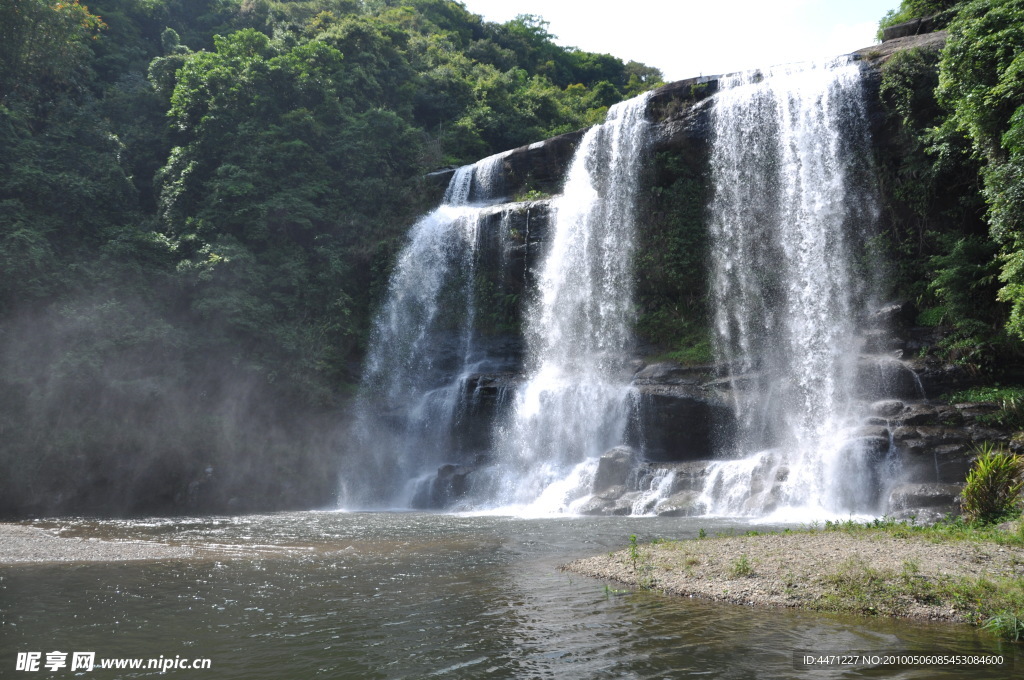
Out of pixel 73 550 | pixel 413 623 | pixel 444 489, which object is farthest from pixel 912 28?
pixel 73 550

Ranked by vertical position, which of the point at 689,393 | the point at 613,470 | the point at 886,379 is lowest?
the point at 613,470

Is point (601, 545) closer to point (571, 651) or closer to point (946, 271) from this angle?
point (571, 651)

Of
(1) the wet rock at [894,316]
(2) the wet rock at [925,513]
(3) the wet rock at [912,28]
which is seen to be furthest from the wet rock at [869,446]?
(3) the wet rock at [912,28]

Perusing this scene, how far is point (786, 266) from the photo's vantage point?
24.1 metres

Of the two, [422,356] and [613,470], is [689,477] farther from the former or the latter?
[422,356]

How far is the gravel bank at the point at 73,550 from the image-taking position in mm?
11945

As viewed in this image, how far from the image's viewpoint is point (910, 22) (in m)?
26.5

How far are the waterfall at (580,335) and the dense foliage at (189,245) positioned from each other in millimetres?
7575

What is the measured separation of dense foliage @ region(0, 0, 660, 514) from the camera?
75.5ft

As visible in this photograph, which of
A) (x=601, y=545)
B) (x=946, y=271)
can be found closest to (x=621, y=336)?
(x=946, y=271)

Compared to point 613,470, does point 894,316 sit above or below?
above

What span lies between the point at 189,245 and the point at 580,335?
16.4m

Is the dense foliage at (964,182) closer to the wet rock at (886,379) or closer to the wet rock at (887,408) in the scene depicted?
the wet rock at (886,379)

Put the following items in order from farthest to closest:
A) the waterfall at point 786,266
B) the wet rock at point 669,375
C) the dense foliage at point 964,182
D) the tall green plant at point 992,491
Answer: the wet rock at point 669,375 → the waterfall at point 786,266 → the dense foliage at point 964,182 → the tall green plant at point 992,491
